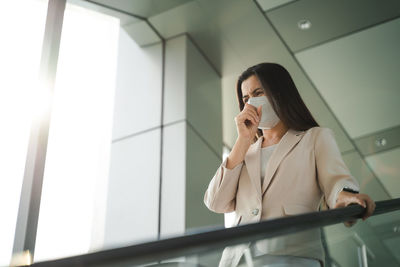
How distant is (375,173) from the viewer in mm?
7332

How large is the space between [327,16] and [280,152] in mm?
3098

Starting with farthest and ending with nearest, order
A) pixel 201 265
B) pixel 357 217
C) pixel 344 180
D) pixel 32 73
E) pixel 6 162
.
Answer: pixel 32 73 → pixel 6 162 → pixel 344 180 → pixel 357 217 → pixel 201 265

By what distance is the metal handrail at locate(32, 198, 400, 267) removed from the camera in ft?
3.87

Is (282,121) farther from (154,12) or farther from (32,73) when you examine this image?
(154,12)

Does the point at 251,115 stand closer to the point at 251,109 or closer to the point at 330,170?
the point at 251,109

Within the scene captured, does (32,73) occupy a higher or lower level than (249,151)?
higher

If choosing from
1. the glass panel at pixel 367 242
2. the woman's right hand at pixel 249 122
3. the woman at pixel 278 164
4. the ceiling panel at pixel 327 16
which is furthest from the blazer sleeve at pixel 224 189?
the ceiling panel at pixel 327 16

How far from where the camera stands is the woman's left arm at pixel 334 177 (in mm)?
1798

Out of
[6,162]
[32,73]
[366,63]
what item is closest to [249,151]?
[6,162]

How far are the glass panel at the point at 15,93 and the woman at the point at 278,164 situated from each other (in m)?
1.80

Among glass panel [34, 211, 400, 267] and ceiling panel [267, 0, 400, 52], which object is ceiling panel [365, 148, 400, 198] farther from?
glass panel [34, 211, 400, 267]

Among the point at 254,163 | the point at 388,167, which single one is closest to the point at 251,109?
the point at 254,163

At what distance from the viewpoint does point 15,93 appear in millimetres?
3891

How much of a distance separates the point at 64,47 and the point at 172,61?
0.98 m
